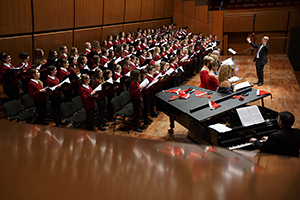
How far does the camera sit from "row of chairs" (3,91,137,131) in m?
4.44

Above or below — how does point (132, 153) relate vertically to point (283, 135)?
above

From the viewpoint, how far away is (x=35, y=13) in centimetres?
736

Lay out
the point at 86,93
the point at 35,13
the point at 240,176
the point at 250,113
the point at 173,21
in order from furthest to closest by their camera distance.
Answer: the point at 173,21 < the point at 35,13 < the point at 86,93 < the point at 250,113 < the point at 240,176

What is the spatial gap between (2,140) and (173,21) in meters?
18.1

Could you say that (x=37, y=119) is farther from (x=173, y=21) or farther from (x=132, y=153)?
(x=173, y=21)

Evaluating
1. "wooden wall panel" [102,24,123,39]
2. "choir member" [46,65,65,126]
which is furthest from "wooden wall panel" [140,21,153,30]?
"choir member" [46,65,65,126]

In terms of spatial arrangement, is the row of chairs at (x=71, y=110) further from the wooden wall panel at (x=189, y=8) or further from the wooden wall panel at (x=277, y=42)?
the wooden wall panel at (x=189, y=8)

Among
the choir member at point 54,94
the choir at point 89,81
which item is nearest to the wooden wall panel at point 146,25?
the choir at point 89,81

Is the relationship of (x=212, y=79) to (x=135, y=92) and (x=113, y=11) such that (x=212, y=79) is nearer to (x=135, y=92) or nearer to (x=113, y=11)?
(x=135, y=92)

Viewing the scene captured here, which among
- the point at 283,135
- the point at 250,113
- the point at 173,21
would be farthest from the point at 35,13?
the point at 173,21

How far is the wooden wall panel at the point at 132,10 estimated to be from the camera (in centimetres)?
1230

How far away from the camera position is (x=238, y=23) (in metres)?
15.0

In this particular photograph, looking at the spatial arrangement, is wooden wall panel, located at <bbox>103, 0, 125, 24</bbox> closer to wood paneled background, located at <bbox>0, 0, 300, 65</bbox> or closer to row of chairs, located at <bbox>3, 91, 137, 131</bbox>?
wood paneled background, located at <bbox>0, 0, 300, 65</bbox>

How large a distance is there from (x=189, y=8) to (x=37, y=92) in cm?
1431
